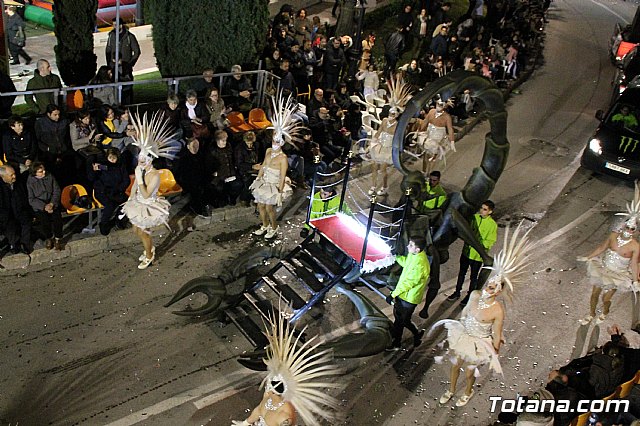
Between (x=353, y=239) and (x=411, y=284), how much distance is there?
1808 millimetres

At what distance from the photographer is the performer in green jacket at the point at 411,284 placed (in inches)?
362

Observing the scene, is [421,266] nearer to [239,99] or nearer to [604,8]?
[239,99]

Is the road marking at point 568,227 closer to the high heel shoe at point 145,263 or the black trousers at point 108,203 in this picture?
the high heel shoe at point 145,263

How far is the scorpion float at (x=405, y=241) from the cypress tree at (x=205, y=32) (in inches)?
224

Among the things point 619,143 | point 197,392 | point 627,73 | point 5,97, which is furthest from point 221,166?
point 627,73

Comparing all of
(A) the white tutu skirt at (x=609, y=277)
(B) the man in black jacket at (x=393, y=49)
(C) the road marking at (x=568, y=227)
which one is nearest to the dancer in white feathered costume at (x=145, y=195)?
(A) the white tutu skirt at (x=609, y=277)

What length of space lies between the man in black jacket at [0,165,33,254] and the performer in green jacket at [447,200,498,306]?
20.7ft

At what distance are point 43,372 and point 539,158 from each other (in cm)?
1246

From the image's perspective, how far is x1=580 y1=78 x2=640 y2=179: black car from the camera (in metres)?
15.9

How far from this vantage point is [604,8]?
1533 inches

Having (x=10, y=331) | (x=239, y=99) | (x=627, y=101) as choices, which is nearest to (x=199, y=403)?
(x=10, y=331)

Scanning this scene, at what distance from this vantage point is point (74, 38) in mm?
14609

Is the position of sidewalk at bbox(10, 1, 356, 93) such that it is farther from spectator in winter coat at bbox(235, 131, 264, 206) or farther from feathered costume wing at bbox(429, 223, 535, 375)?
feathered costume wing at bbox(429, 223, 535, 375)

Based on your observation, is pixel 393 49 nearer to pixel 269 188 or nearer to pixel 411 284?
pixel 269 188
